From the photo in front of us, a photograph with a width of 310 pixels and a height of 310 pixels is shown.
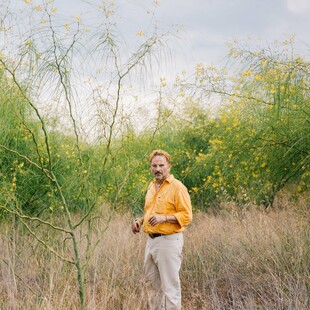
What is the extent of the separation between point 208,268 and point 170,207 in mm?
1585

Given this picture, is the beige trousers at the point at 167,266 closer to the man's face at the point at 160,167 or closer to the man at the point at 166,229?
the man at the point at 166,229

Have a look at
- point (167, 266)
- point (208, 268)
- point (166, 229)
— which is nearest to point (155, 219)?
point (166, 229)

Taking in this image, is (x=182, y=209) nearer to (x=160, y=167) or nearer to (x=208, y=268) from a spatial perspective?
(x=160, y=167)

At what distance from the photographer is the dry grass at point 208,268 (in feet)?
15.1

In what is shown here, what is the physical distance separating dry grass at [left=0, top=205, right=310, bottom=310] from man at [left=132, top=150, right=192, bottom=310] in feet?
1.06

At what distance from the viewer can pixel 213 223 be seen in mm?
8117

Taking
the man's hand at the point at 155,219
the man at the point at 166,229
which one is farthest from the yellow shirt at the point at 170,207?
the man's hand at the point at 155,219

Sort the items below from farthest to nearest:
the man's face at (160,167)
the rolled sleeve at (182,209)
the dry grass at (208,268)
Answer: the dry grass at (208,268), the man's face at (160,167), the rolled sleeve at (182,209)

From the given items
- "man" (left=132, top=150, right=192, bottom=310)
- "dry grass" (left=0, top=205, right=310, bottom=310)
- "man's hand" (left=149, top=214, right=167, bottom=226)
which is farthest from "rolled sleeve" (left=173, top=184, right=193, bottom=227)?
"dry grass" (left=0, top=205, right=310, bottom=310)

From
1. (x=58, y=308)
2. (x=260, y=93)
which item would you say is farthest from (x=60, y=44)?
(x=260, y=93)

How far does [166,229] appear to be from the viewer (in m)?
4.16

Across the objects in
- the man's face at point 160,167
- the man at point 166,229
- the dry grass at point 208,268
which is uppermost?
the man's face at point 160,167

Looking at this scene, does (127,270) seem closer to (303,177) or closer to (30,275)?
(30,275)

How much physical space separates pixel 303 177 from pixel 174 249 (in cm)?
243
